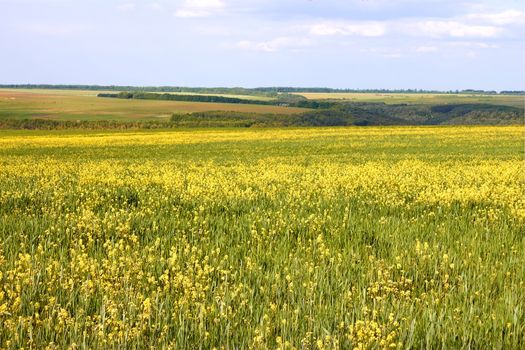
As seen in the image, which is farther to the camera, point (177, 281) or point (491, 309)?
point (177, 281)

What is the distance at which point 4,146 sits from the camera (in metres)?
45.3

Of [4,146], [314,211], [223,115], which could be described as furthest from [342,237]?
[223,115]

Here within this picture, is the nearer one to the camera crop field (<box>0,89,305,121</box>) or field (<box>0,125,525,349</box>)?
field (<box>0,125,525,349</box>)

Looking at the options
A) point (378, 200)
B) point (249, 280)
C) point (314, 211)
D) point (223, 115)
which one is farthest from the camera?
point (223, 115)

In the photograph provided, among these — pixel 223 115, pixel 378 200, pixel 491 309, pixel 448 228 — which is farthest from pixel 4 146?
pixel 223 115

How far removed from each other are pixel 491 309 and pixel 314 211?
592 cm

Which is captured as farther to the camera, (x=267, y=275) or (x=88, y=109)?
(x=88, y=109)

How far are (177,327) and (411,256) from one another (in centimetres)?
357

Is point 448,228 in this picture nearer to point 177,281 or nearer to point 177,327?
point 177,281

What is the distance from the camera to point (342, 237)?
8656mm

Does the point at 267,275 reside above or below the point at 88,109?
above

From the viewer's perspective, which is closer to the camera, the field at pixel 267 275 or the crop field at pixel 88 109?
the field at pixel 267 275

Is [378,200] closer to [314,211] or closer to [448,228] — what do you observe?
[314,211]

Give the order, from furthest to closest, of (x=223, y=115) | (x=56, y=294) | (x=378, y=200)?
(x=223, y=115)
(x=378, y=200)
(x=56, y=294)
